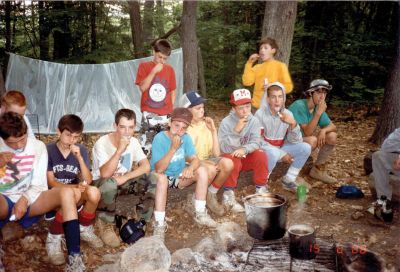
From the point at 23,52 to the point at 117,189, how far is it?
935cm

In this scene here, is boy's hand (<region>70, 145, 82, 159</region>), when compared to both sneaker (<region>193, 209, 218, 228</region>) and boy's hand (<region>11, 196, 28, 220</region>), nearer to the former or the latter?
boy's hand (<region>11, 196, 28, 220</region>)

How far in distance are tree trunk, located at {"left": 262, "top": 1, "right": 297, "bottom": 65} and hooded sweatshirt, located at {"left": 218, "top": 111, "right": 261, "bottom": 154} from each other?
2030 millimetres

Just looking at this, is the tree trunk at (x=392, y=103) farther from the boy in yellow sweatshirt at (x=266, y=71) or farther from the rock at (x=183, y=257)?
the rock at (x=183, y=257)

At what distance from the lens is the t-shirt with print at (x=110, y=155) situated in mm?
3760

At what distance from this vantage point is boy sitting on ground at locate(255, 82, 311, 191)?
15.8ft

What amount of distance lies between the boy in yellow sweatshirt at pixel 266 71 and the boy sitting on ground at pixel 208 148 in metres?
1.26

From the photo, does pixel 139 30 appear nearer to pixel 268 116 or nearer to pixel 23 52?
pixel 23 52

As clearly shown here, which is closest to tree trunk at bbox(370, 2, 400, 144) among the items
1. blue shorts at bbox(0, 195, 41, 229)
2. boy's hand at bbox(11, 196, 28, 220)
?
blue shorts at bbox(0, 195, 41, 229)

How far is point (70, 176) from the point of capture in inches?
142

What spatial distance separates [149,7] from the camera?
11.4 m

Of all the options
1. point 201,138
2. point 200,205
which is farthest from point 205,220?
point 201,138

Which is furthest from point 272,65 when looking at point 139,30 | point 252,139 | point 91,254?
point 139,30

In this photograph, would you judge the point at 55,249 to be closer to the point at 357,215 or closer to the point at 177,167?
the point at 177,167

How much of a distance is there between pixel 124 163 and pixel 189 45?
17.9 feet
